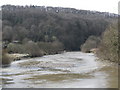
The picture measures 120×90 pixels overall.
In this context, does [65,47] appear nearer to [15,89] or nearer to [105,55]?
[105,55]

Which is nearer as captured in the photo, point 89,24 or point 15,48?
point 15,48

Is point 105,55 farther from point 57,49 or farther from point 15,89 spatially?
point 57,49

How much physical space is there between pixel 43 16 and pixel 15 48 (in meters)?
36.2

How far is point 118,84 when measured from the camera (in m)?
20.0

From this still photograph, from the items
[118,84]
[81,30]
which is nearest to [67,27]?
[81,30]

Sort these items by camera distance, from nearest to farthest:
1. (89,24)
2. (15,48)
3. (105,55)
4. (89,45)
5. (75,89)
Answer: (75,89)
(105,55)
(15,48)
(89,45)
(89,24)

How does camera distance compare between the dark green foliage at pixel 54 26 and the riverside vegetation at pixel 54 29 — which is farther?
the dark green foliage at pixel 54 26

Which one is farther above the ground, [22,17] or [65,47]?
[22,17]

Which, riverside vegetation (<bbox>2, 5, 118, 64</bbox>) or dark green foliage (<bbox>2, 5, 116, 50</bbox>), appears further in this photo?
dark green foliage (<bbox>2, 5, 116, 50</bbox>)

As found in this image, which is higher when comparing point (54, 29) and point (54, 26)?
point (54, 26)

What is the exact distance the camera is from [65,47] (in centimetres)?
9325

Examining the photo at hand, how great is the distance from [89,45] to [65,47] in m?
17.4

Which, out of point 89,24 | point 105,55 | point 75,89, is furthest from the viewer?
point 89,24

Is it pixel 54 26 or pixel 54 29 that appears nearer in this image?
pixel 54 29
